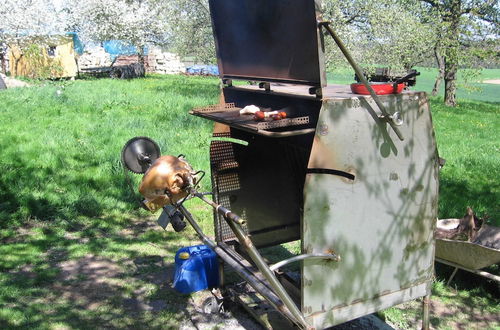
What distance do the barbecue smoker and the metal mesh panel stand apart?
449 mm

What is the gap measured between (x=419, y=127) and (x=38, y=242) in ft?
13.8

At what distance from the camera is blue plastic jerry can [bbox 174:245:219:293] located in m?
3.92

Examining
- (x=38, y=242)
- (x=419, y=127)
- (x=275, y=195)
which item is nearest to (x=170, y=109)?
(x=38, y=242)

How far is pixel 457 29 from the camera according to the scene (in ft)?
50.4

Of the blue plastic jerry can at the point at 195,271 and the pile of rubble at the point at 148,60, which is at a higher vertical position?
the pile of rubble at the point at 148,60

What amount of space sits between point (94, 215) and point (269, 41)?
384cm

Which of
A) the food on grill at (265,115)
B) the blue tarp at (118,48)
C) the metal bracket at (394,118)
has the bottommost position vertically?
the metal bracket at (394,118)

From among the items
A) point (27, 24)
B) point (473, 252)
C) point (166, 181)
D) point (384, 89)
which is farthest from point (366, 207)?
point (27, 24)

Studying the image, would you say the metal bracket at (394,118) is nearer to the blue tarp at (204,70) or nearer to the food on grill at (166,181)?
the food on grill at (166,181)

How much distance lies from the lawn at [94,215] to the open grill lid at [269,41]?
6.73 ft

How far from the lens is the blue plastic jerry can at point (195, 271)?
392cm

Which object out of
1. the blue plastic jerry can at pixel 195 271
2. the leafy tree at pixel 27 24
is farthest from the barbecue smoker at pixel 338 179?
the leafy tree at pixel 27 24

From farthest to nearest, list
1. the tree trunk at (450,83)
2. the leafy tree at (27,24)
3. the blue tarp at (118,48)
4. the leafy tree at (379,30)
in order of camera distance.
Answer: the blue tarp at (118,48)
the leafy tree at (27,24)
the leafy tree at (379,30)
the tree trunk at (450,83)

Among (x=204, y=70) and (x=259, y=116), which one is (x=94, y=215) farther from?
(x=204, y=70)
